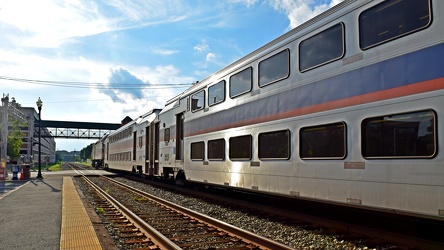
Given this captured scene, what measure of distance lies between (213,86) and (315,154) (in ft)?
19.2

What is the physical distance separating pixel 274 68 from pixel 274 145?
1.85 metres

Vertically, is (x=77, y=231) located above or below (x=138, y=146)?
below

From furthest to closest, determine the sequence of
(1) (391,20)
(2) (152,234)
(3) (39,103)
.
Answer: (3) (39,103)
(2) (152,234)
(1) (391,20)

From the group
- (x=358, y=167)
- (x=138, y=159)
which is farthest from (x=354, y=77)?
(x=138, y=159)

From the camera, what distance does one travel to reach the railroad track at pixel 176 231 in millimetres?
6762

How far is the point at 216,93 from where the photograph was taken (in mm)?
12453

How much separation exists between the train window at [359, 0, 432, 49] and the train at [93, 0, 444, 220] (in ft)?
0.05

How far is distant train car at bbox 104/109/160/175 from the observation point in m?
20.4

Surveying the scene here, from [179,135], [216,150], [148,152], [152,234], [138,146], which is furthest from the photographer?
[138,146]

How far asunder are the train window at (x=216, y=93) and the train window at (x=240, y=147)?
1.65 m

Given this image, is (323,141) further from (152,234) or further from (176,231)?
(152,234)

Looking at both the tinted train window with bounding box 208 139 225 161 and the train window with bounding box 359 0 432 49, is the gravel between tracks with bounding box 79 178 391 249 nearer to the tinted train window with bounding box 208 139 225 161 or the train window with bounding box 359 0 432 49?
the tinted train window with bounding box 208 139 225 161

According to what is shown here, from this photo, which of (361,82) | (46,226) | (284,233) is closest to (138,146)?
(46,226)

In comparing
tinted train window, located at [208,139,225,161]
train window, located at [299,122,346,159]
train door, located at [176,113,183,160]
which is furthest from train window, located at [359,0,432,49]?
train door, located at [176,113,183,160]
